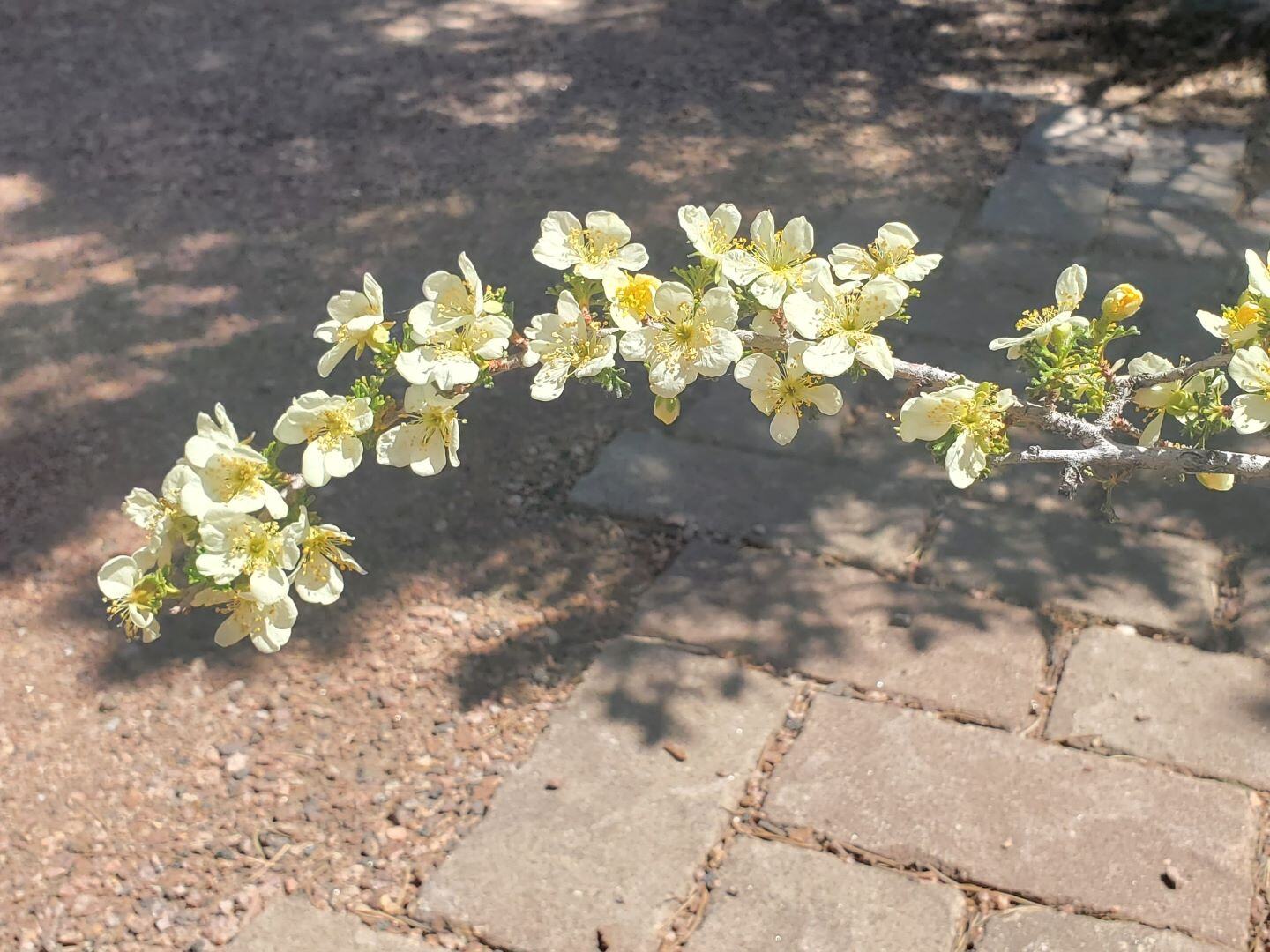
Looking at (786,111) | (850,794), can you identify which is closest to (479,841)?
(850,794)

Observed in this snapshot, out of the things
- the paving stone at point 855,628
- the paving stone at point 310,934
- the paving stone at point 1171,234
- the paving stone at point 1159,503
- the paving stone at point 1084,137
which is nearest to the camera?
the paving stone at point 310,934

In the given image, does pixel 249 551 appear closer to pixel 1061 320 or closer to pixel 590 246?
pixel 590 246

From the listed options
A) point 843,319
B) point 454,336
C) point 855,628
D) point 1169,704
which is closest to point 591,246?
point 454,336

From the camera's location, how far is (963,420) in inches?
58.0

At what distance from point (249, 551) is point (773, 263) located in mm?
693

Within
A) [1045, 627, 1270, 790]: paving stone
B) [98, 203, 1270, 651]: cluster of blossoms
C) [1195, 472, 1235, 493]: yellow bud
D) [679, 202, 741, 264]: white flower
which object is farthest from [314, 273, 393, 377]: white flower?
[1045, 627, 1270, 790]: paving stone

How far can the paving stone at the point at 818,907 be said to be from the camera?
254 centimetres

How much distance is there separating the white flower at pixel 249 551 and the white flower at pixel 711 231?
0.57 m

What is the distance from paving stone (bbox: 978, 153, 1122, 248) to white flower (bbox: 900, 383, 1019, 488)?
3615 mm

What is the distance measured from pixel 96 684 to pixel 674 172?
3.22 meters

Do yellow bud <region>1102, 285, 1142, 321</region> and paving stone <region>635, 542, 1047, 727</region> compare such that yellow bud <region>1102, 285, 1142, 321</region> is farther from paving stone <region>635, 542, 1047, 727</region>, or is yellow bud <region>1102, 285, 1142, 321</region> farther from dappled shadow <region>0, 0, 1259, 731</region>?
dappled shadow <region>0, 0, 1259, 731</region>

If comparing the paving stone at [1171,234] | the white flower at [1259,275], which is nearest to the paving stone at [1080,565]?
the paving stone at [1171,234]

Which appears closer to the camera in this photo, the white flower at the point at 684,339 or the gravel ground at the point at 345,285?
the white flower at the point at 684,339

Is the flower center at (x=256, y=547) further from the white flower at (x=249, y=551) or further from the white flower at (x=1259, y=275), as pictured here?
the white flower at (x=1259, y=275)
